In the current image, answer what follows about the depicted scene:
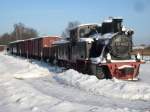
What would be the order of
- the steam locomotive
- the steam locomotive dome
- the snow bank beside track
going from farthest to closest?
the steam locomotive dome → the steam locomotive → the snow bank beside track

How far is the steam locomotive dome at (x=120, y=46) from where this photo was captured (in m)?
19.5

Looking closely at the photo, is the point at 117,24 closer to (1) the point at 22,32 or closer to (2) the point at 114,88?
(2) the point at 114,88

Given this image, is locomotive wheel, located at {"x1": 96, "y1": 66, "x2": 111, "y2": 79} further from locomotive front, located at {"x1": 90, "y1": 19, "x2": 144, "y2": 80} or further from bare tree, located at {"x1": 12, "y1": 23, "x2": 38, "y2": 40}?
bare tree, located at {"x1": 12, "y1": 23, "x2": 38, "y2": 40}

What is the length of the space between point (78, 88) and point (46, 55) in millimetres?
23876

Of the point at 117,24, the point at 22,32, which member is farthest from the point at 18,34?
the point at 117,24

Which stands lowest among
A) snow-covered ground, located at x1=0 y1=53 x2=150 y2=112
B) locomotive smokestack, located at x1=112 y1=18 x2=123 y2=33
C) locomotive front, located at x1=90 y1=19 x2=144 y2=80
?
snow-covered ground, located at x1=0 y1=53 x2=150 y2=112

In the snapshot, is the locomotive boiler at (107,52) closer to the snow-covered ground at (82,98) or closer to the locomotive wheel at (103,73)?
the locomotive wheel at (103,73)

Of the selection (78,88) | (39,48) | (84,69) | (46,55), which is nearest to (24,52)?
(39,48)

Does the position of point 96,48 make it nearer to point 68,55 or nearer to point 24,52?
point 68,55

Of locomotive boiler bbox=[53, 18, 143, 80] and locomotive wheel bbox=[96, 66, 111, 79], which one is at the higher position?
locomotive boiler bbox=[53, 18, 143, 80]

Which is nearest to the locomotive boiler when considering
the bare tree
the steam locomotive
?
the steam locomotive

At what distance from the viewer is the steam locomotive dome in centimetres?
1953

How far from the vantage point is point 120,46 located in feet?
65.0

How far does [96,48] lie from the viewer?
20.7 m
